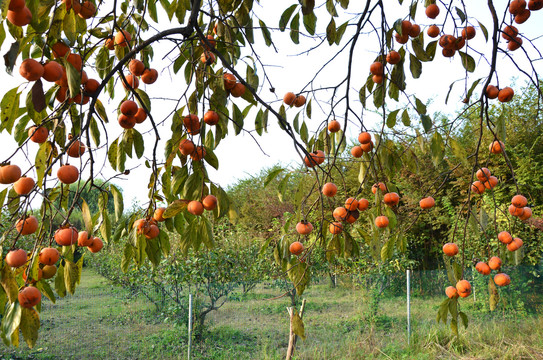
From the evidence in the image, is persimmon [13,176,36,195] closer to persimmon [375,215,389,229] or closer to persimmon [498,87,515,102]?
persimmon [375,215,389,229]

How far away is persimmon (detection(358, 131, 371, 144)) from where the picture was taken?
1.33 meters

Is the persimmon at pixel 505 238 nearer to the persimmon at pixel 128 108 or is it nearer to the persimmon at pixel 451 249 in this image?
the persimmon at pixel 451 249

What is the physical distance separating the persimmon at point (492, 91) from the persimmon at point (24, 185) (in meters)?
1.39

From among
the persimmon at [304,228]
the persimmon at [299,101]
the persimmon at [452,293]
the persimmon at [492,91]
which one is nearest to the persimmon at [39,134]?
the persimmon at [304,228]

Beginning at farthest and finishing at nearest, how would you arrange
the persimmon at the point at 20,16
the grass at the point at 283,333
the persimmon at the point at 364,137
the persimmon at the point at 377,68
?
the grass at the point at 283,333 → the persimmon at the point at 377,68 → the persimmon at the point at 364,137 → the persimmon at the point at 20,16

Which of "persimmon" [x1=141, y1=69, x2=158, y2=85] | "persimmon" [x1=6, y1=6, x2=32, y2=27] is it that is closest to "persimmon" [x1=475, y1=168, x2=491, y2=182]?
"persimmon" [x1=141, y1=69, x2=158, y2=85]

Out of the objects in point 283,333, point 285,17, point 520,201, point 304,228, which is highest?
point 285,17

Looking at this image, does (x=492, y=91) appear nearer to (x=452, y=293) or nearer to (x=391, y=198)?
(x=391, y=198)

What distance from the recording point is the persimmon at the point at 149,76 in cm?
110

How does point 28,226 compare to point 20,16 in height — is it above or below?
below

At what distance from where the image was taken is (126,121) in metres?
1.00

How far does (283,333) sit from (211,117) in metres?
4.03

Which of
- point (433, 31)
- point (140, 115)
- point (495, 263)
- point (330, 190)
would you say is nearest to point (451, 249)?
point (495, 263)

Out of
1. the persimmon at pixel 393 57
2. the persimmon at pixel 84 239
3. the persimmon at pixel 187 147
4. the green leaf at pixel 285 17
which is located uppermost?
the green leaf at pixel 285 17
